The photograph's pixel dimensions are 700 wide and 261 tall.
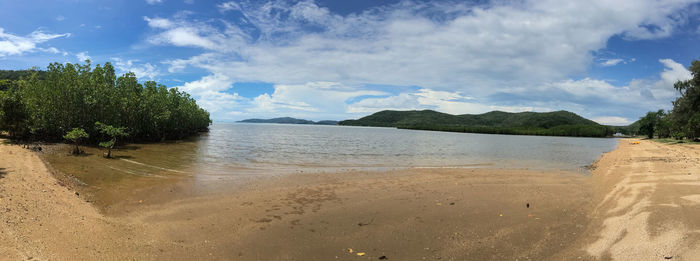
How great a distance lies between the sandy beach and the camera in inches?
235

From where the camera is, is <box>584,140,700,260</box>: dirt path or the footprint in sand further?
the footprint in sand

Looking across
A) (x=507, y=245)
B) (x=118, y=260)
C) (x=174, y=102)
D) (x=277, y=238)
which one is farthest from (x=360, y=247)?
(x=174, y=102)

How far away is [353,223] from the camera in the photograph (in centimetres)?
803

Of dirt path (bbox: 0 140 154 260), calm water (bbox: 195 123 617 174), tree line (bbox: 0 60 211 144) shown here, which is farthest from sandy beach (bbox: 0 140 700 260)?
tree line (bbox: 0 60 211 144)

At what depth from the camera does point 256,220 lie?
8.20 meters

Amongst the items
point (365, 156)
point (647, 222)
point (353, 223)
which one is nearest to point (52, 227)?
point (353, 223)

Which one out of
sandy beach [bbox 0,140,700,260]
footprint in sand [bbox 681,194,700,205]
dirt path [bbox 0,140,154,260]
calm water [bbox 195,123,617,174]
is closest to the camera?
dirt path [bbox 0,140,154,260]

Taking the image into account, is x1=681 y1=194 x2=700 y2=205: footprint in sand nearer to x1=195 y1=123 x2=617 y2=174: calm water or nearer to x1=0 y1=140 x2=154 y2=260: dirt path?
x1=195 y1=123 x2=617 y2=174: calm water

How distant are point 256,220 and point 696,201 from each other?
12.4 meters

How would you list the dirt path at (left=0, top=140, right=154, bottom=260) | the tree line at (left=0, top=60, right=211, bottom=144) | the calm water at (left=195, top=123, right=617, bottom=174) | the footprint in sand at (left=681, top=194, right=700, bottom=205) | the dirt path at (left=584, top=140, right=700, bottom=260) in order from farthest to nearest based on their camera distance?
1. the tree line at (left=0, top=60, right=211, bottom=144)
2. the calm water at (left=195, top=123, right=617, bottom=174)
3. the footprint in sand at (left=681, top=194, right=700, bottom=205)
4. the dirt path at (left=584, top=140, right=700, bottom=260)
5. the dirt path at (left=0, top=140, right=154, bottom=260)

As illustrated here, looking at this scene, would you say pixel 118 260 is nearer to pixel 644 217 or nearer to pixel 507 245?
pixel 507 245

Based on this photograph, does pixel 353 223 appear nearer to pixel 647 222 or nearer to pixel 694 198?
pixel 647 222

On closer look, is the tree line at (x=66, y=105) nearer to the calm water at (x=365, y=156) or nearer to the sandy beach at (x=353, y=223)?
the calm water at (x=365, y=156)

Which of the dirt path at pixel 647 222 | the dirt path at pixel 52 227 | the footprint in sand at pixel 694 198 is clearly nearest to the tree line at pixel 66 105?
the dirt path at pixel 52 227
